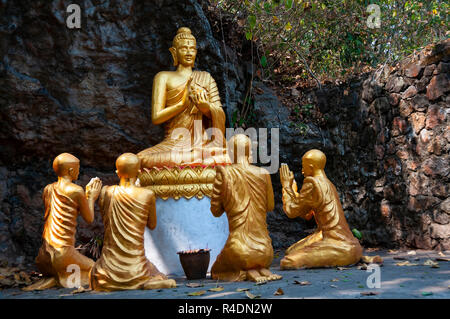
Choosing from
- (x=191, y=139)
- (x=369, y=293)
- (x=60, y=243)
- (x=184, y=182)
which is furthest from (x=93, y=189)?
(x=369, y=293)

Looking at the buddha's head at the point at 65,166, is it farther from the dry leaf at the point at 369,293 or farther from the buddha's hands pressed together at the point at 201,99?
the dry leaf at the point at 369,293

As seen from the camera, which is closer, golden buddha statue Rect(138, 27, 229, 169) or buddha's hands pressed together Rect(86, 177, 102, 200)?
buddha's hands pressed together Rect(86, 177, 102, 200)

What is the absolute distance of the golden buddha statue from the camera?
5859mm

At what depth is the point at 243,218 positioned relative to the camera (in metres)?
4.55

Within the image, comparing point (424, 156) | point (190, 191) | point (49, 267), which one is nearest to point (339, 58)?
point (424, 156)

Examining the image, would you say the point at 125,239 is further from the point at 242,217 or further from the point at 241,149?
the point at 241,149

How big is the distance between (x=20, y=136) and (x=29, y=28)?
1.72m

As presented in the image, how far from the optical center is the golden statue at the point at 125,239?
4211 millimetres

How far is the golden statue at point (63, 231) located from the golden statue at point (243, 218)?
137 cm

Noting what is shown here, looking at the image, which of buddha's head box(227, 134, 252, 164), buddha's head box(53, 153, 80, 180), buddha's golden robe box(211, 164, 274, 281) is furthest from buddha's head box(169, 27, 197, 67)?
buddha's golden robe box(211, 164, 274, 281)

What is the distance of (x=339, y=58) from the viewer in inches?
409

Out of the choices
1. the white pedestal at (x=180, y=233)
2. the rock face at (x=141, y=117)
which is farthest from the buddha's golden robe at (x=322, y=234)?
the rock face at (x=141, y=117)

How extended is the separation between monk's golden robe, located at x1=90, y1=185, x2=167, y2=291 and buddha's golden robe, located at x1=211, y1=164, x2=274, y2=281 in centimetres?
67

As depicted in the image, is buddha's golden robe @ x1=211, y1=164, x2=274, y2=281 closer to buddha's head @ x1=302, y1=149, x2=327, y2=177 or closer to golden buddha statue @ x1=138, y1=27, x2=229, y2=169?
buddha's head @ x1=302, y1=149, x2=327, y2=177
